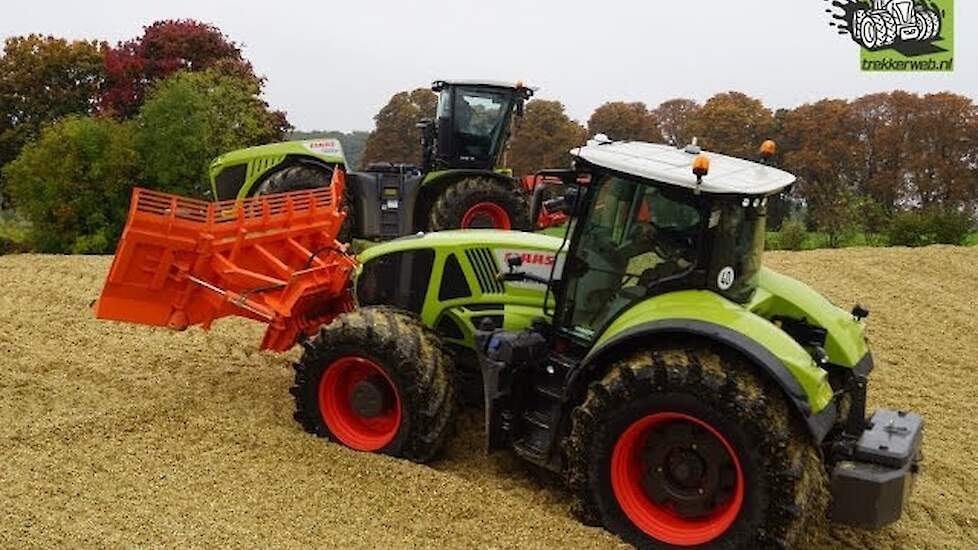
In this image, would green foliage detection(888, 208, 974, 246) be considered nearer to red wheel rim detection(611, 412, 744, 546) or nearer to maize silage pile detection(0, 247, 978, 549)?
maize silage pile detection(0, 247, 978, 549)

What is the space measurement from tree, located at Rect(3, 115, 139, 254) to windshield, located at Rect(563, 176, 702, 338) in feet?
51.9

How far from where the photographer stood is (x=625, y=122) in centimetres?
2695

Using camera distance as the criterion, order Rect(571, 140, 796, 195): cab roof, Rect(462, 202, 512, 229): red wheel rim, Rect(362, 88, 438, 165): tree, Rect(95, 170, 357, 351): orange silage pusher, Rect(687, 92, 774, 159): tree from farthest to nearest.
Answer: Rect(362, 88, 438, 165): tree < Rect(687, 92, 774, 159): tree < Rect(462, 202, 512, 229): red wheel rim < Rect(95, 170, 357, 351): orange silage pusher < Rect(571, 140, 796, 195): cab roof

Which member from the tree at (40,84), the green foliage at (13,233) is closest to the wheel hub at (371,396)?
the green foliage at (13,233)

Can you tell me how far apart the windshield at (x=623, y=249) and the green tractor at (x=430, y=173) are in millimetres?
6722

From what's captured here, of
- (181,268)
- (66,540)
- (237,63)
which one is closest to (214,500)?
(66,540)

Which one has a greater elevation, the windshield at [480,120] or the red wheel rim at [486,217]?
the windshield at [480,120]

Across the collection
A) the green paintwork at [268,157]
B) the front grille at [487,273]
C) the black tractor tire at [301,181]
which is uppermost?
the green paintwork at [268,157]

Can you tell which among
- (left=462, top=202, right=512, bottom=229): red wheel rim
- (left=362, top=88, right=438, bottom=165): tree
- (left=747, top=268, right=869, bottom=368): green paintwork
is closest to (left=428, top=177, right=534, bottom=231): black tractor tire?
(left=462, top=202, right=512, bottom=229): red wheel rim

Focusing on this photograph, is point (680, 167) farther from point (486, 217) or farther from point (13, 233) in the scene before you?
point (13, 233)

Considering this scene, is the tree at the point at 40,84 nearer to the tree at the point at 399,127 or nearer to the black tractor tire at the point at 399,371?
the tree at the point at 399,127

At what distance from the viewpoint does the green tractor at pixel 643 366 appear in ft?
13.8

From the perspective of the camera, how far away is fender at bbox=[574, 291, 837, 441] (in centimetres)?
414

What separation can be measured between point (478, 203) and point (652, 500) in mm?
7434
